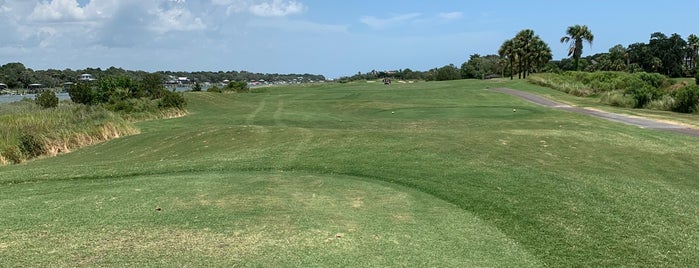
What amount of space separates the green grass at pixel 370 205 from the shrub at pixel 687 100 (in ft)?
53.2

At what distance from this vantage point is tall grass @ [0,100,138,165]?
53.0 ft

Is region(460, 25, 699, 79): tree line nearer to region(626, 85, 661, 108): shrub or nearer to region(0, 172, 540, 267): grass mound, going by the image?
region(626, 85, 661, 108): shrub

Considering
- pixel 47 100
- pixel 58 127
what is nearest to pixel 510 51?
pixel 47 100

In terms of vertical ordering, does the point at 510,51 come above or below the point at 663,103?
above

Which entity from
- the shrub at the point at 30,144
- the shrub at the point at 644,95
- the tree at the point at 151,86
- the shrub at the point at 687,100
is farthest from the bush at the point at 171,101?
the shrub at the point at 687,100

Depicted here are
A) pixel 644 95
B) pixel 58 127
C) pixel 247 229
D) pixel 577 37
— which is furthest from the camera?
pixel 577 37

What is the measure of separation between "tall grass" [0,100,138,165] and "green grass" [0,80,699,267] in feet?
12.1

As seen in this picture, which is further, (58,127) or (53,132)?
→ (58,127)

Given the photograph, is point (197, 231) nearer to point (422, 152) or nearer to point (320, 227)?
point (320, 227)

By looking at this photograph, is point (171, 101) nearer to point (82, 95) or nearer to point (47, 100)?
point (47, 100)

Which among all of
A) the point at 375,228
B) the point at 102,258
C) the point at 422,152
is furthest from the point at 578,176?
the point at 102,258

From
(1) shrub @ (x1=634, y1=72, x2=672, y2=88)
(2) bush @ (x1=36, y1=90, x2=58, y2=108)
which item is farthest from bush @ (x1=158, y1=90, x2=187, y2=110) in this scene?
(1) shrub @ (x1=634, y1=72, x2=672, y2=88)

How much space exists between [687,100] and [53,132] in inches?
1223

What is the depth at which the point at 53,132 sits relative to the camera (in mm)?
18094
